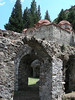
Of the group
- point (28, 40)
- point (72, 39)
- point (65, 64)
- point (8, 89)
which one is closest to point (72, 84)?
point (65, 64)

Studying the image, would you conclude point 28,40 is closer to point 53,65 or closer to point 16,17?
point 53,65

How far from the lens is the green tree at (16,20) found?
29.5m

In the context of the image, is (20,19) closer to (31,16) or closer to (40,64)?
(31,16)

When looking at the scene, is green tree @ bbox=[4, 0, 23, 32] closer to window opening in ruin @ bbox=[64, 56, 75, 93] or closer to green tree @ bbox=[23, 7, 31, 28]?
green tree @ bbox=[23, 7, 31, 28]

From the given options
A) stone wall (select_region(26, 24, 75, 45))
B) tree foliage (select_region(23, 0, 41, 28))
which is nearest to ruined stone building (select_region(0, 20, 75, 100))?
stone wall (select_region(26, 24, 75, 45))

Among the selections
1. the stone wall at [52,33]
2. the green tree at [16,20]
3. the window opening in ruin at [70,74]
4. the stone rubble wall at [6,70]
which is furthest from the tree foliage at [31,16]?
the stone rubble wall at [6,70]

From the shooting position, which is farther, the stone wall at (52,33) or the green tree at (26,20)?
the green tree at (26,20)

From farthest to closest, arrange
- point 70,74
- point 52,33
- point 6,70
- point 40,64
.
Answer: point 52,33, point 70,74, point 40,64, point 6,70

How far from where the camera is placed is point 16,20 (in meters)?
30.2

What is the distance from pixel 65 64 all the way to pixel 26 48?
2.41m

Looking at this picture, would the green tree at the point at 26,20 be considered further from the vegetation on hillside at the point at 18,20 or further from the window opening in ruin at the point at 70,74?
the window opening in ruin at the point at 70,74

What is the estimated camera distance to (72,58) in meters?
8.03

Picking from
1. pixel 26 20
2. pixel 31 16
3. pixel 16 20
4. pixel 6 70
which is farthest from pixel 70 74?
pixel 31 16

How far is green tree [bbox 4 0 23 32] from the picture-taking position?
29.5 meters
